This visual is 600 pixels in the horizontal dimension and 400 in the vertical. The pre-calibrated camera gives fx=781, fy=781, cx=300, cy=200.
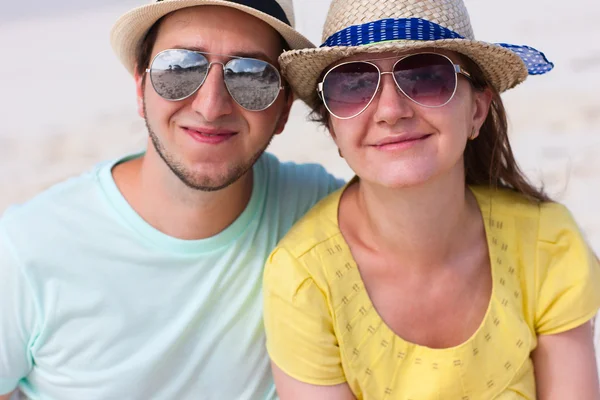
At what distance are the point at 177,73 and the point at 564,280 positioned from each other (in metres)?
1.50

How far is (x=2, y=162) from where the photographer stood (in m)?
7.38

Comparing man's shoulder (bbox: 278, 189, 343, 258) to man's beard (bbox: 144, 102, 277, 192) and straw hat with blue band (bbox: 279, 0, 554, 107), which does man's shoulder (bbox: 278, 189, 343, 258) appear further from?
straw hat with blue band (bbox: 279, 0, 554, 107)

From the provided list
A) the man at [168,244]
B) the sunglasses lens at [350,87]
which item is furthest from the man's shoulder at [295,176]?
the sunglasses lens at [350,87]

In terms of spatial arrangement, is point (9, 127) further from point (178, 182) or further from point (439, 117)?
point (439, 117)

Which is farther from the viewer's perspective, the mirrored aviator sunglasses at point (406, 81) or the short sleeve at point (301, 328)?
the short sleeve at point (301, 328)

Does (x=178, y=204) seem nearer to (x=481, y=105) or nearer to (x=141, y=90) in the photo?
(x=141, y=90)

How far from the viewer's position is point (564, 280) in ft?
8.78

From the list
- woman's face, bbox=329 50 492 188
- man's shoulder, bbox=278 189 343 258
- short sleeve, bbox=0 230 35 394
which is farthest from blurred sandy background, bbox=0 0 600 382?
short sleeve, bbox=0 230 35 394

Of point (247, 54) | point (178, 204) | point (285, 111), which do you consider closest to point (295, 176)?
point (285, 111)

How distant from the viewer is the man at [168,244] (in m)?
2.70

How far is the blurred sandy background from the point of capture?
670cm

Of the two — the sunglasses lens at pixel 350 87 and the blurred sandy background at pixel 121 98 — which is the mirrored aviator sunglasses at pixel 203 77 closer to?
the sunglasses lens at pixel 350 87

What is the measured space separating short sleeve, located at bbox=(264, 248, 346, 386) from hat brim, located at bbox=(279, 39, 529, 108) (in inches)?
24.0

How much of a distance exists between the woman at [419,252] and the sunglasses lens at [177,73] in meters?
0.29
